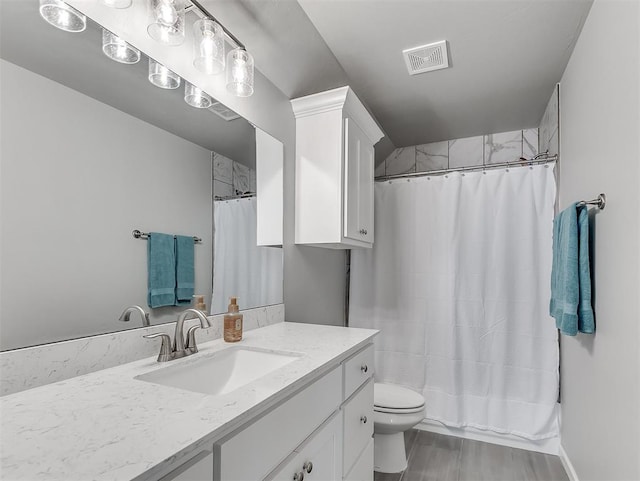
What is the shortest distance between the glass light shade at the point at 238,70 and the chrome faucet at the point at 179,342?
870 millimetres

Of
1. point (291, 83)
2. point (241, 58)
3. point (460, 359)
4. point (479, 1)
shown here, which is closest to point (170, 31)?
point (241, 58)

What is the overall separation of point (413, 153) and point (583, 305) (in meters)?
2.25

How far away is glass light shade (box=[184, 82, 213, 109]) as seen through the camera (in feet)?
4.45

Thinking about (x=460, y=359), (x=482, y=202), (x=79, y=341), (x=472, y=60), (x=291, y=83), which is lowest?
(x=460, y=359)

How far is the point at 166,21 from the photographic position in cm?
111

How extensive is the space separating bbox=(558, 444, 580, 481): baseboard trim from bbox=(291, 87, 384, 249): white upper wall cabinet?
65.5 inches

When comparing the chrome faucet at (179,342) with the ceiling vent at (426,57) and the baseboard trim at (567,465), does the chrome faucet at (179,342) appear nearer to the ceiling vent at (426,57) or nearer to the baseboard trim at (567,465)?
the ceiling vent at (426,57)

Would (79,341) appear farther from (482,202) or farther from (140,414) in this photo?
(482,202)

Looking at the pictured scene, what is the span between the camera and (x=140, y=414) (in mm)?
723

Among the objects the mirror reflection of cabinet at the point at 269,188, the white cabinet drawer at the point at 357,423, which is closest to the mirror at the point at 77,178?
the mirror reflection of cabinet at the point at 269,188

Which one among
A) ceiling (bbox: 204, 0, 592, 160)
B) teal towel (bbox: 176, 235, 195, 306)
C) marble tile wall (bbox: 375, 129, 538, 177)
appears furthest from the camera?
marble tile wall (bbox: 375, 129, 538, 177)

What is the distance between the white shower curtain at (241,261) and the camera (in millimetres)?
1500

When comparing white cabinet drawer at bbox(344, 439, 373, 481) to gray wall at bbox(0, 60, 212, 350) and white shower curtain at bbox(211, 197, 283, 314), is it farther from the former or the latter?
gray wall at bbox(0, 60, 212, 350)

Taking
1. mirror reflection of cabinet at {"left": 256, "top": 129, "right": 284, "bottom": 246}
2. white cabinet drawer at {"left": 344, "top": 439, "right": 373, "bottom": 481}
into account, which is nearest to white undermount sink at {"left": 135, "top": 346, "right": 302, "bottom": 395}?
white cabinet drawer at {"left": 344, "top": 439, "right": 373, "bottom": 481}
